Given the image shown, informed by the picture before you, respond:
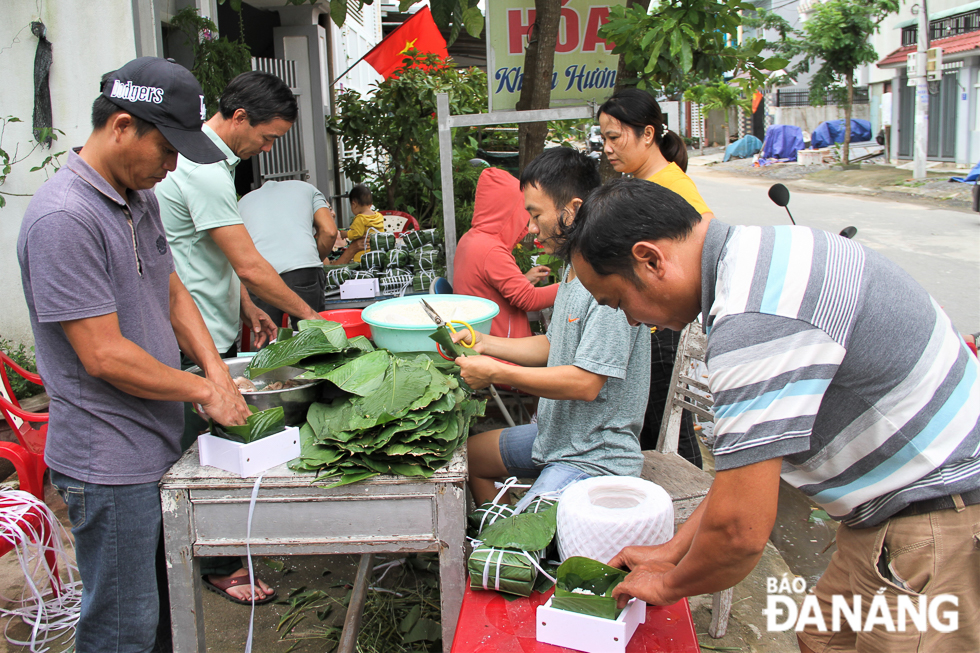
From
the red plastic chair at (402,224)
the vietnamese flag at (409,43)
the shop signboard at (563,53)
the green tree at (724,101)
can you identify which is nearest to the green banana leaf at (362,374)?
the shop signboard at (563,53)

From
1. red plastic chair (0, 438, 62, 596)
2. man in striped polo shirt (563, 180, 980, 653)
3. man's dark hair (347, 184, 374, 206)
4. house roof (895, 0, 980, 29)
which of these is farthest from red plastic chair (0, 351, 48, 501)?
house roof (895, 0, 980, 29)

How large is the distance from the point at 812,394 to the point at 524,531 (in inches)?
30.5

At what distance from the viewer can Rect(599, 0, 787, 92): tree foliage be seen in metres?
3.30

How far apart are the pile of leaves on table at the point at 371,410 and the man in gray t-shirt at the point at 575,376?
223 mm

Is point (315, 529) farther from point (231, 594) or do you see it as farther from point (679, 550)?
point (231, 594)

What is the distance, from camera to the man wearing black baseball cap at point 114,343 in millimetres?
1623

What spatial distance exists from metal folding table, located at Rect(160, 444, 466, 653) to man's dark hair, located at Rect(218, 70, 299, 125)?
1.53 meters

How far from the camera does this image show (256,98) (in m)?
2.75

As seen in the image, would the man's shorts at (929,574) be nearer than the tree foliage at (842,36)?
Yes

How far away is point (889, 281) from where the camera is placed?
1.24 m

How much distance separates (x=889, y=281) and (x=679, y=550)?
640 millimetres

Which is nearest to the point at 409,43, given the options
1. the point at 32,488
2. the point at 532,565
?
the point at 32,488

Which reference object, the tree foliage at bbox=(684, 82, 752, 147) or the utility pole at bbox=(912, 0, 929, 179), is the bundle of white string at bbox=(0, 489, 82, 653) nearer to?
the tree foliage at bbox=(684, 82, 752, 147)

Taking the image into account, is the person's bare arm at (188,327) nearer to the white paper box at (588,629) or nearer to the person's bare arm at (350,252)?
the white paper box at (588,629)
